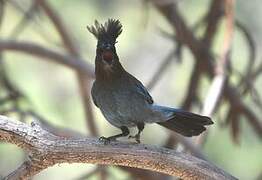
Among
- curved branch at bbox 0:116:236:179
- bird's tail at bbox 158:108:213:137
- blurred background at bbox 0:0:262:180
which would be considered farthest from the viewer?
blurred background at bbox 0:0:262:180

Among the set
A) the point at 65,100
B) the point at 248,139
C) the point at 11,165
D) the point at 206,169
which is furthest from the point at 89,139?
the point at 65,100

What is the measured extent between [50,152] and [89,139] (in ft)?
0.38

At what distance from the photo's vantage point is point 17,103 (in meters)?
3.97

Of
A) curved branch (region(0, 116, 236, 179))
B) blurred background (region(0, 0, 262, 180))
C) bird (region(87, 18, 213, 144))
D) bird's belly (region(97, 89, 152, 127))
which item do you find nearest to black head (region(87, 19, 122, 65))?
bird (region(87, 18, 213, 144))

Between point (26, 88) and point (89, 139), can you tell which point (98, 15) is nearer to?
point (26, 88)

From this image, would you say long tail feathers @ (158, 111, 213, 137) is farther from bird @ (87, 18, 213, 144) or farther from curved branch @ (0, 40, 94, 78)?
curved branch @ (0, 40, 94, 78)

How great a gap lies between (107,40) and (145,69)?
6237 mm

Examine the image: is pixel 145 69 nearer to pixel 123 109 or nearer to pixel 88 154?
pixel 123 109

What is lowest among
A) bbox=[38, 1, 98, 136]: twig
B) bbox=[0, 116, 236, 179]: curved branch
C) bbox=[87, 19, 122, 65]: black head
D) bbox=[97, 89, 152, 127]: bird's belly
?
bbox=[0, 116, 236, 179]: curved branch

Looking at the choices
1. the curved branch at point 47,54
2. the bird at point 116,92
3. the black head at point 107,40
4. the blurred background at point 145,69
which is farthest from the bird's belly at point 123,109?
the curved branch at point 47,54

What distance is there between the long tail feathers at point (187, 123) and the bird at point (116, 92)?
0.16 feet

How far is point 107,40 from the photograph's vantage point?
2.14m

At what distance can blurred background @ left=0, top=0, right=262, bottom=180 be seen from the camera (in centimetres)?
404

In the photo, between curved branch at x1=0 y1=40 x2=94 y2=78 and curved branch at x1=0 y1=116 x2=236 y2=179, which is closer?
curved branch at x1=0 y1=116 x2=236 y2=179
